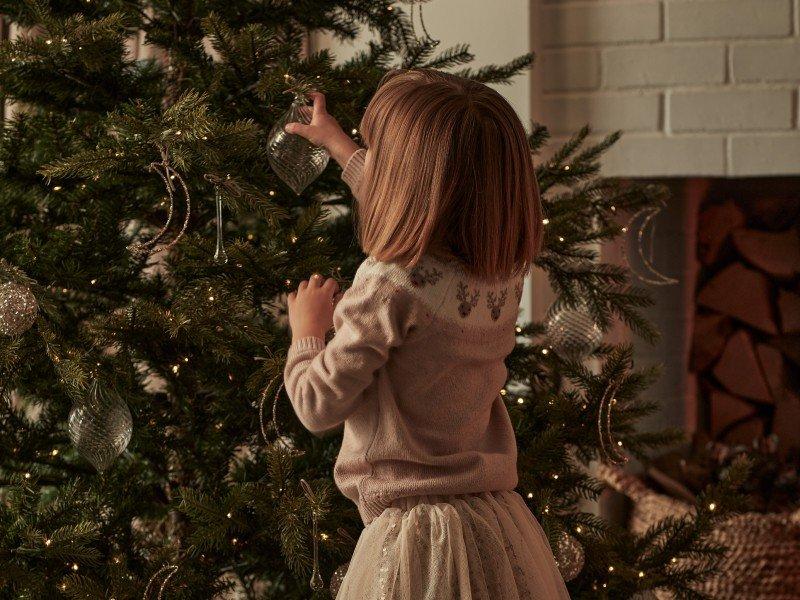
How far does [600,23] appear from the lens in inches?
85.0

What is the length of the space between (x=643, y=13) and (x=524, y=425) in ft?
3.69

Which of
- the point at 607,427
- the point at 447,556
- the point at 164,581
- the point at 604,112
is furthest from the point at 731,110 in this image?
→ the point at 164,581

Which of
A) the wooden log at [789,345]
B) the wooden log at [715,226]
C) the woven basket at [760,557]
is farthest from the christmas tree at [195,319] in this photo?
the wooden log at [789,345]

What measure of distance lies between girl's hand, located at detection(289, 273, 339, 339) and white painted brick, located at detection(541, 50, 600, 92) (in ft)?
4.02

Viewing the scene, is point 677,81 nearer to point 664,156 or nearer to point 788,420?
point 664,156

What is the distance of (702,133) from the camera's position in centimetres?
215

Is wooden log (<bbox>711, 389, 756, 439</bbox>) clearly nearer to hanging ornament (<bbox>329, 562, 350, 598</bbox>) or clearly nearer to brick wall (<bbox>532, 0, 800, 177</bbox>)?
brick wall (<bbox>532, 0, 800, 177</bbox>)

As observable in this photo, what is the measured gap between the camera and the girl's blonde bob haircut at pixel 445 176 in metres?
1.03

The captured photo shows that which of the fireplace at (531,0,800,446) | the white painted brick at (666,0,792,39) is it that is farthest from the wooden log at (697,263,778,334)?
the white painted brick at (666,0,792,39)

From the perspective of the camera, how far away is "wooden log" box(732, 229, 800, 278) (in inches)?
93.2

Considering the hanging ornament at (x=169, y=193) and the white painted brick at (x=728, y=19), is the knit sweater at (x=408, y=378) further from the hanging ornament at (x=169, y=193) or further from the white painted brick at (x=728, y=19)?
the white painted brick at (x=728, y=19)

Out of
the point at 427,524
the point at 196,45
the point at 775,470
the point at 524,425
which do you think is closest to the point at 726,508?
the point at 524,425

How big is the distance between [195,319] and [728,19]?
1480 millimetres

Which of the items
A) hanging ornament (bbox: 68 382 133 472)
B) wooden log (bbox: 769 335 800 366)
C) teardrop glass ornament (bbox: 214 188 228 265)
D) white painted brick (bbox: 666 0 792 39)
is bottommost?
wooden log (bbox: 769 335 800 366)
